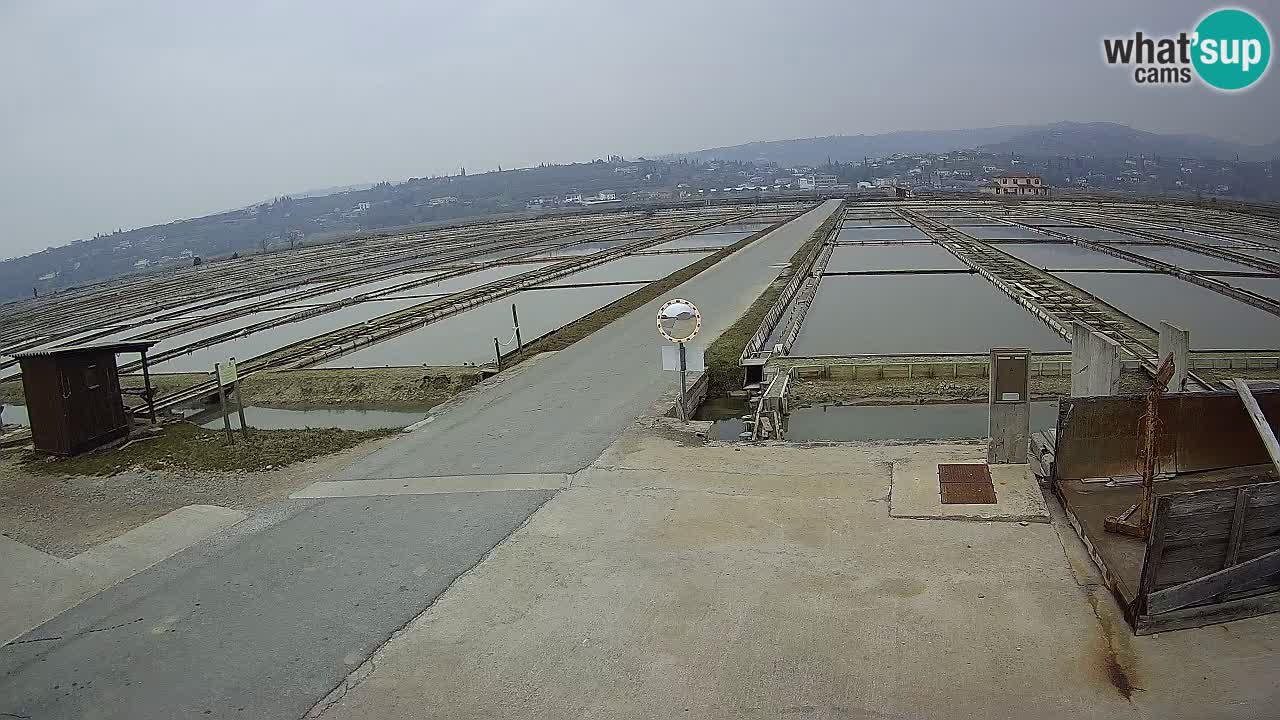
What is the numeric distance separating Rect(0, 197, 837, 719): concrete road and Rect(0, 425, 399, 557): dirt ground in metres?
0.63

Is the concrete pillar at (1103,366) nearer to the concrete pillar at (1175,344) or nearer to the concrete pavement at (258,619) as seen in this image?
the concrete pillar at (1175,344)

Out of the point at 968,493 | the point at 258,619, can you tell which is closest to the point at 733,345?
the point at 968,493

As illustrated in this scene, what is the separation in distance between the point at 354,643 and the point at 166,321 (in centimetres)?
2878

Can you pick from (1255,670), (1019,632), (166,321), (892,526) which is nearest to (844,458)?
(892,526)

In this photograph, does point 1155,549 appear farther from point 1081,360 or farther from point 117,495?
point 117,495

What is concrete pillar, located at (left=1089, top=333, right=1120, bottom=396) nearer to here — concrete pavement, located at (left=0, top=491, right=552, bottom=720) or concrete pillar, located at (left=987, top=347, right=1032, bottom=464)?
concrete pillar, located at (left=987, top=347, right=1032, bottom=464)

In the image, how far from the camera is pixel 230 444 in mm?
10672

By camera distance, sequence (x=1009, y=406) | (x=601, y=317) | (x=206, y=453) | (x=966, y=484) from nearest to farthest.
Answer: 1. (x=966, y=484)
2. (x=1009, y=406)
3. (x=206, y=453)
4. (x=601, y=317)

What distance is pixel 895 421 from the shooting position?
12.8 metres

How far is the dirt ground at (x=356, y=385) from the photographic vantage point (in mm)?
16016

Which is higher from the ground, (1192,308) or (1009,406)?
(1009,406)

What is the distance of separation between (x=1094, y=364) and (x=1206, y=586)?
3234mm

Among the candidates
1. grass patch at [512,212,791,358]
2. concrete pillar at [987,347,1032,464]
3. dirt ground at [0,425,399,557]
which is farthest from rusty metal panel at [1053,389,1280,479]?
grass patch at [512,212,791,358]

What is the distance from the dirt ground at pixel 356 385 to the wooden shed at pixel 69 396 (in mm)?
5406
